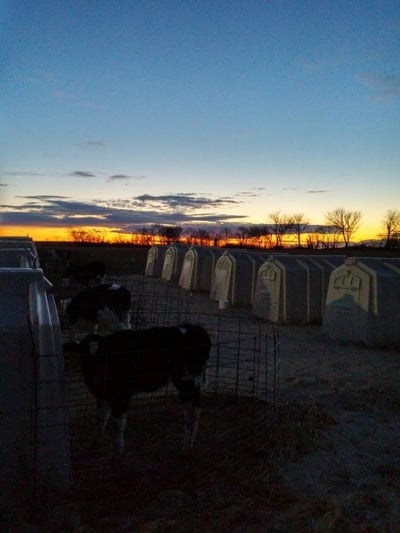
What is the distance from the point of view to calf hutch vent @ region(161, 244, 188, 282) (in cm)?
2672

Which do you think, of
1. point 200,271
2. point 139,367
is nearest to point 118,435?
point 139,367

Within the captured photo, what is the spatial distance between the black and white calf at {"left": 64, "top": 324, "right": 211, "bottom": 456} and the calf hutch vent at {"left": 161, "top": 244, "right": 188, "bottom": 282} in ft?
69.5

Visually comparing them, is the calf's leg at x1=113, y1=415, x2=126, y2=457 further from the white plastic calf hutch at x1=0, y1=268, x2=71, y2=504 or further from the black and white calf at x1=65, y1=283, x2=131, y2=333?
the black and white calf at x1=65, y1=283, x2=131, y2=333

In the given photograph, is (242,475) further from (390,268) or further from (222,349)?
(390,268)

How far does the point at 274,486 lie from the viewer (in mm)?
4574

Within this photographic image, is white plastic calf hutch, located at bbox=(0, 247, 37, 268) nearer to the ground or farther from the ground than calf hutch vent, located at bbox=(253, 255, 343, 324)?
farther from the ground

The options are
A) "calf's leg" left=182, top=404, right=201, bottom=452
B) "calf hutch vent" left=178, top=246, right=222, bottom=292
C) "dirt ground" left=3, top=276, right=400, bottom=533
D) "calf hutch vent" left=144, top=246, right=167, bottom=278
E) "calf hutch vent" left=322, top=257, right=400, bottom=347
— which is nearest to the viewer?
"dirt ground" left=3, top=276, right=400, bottom=533

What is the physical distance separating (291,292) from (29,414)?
36.9ft

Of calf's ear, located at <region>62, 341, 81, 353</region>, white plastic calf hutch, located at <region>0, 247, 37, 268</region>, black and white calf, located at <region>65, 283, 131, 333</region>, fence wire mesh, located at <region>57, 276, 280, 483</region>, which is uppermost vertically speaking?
white plastic calf hutch, located at <region>0, 247, 37, 268</region>

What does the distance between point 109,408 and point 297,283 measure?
34.1 feet

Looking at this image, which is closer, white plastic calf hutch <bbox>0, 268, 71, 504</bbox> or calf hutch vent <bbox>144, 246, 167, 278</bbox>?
white plastic calf hutch <bbox>0, 268, 71, 504</bbox>

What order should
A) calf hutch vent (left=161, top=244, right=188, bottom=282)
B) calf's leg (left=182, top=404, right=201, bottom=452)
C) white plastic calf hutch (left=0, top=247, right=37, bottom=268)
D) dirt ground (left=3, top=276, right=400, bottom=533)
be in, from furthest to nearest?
calf hutch vent (left=161, top=244, right=188, bottom=282) < white plastic calf hutch (left=0, top=247, right=37, bottom=268) < calf's leg (left=182, top=404, right=201, bottom=452) < dirt ground (left=3, top=276, right=400, bottom=533)

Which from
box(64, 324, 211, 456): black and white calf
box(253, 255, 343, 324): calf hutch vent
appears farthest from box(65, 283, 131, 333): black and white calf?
box(64, 324, 211, 456): black and white calf

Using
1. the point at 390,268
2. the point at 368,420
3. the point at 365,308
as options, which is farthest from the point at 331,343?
the point at 368,420
